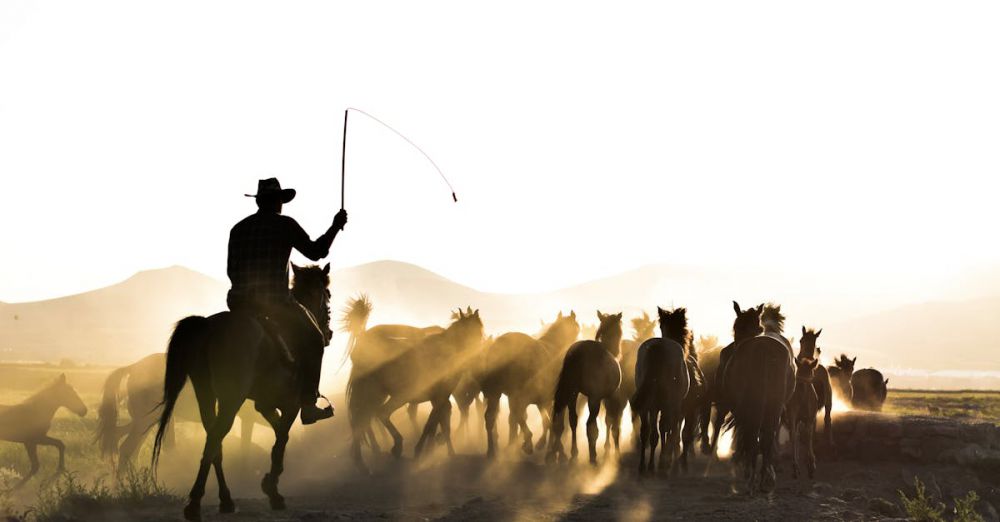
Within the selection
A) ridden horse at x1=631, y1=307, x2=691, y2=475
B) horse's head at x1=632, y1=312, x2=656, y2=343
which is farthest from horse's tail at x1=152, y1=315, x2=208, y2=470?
horse's head at x1=632, y1=312, x2=656, y2=343

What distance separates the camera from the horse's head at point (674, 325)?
→ 61.0 feet

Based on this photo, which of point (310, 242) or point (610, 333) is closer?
point (310, 242)

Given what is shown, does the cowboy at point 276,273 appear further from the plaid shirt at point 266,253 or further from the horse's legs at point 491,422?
the horse's legs at point 491,422

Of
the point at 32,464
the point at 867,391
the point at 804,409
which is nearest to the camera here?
the point at 32,464

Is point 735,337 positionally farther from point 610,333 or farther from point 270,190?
point 270,190

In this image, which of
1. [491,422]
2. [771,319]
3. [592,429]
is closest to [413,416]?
[491,422]

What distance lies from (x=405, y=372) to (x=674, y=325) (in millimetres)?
4994

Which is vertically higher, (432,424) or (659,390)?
(659,390)

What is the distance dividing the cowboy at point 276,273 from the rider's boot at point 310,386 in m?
0.01

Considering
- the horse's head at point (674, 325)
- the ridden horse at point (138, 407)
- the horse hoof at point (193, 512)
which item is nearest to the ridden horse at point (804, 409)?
the horse's head at point (674, 325)

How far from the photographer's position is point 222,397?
10.7m

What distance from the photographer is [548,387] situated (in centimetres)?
2078

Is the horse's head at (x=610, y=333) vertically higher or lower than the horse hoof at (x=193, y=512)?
higher

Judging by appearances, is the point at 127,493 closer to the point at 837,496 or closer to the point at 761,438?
the point at 761,438
